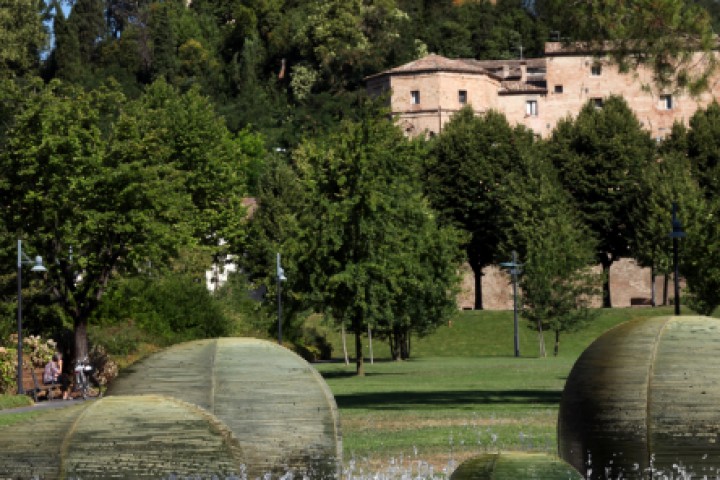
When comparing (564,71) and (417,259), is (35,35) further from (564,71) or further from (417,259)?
(417,259)

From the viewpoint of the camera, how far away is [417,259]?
49.3 metres

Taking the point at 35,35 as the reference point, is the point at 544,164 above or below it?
below

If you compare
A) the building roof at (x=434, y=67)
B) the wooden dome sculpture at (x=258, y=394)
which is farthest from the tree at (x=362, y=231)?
the building roof at (x=434, y=67)

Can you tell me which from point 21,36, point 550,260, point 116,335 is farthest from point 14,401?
point 21,36

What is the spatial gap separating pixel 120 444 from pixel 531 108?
112 meters

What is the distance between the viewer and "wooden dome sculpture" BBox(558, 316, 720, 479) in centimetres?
1034

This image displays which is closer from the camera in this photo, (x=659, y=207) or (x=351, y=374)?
(x=351, y=374)

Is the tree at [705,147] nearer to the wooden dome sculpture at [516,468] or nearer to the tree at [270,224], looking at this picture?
the tree at [270,224]

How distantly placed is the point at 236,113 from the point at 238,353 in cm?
10182

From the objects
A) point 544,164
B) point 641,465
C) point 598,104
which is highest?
point 598,104

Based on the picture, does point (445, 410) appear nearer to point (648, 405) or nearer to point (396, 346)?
point (648, 405)

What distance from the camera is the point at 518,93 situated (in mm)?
117938

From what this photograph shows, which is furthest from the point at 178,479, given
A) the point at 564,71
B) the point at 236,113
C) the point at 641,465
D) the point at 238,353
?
the point at 564,71

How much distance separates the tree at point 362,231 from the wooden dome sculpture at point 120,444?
37.1 metres
